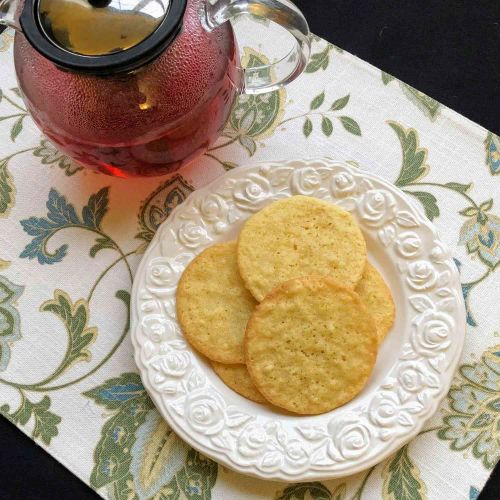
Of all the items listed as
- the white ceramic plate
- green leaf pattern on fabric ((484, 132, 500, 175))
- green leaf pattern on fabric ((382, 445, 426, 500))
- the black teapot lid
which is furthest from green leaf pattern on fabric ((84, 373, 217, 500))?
green leaf pattern on fabric ((484, 132, 500, 175))

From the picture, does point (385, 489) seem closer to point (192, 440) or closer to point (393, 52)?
point (192, 440)

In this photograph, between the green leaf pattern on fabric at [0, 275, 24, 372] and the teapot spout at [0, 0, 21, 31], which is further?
the green leaf pattern on fabric at [0, 275, 24, 372]

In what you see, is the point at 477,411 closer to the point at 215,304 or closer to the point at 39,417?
the point at 215,304

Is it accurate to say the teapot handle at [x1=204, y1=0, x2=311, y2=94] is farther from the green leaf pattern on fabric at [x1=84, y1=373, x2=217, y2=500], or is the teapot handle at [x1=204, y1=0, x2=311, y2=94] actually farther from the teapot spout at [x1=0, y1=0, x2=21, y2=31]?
the green leaf pattern on fabric at [x1=84, y1=373, x2=217, y2=500]

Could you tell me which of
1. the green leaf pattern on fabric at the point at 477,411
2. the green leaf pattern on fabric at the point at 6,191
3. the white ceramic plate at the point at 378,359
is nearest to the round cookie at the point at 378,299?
the white ceramic plate at the point at 378,359

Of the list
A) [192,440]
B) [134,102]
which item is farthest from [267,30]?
[192,440]
